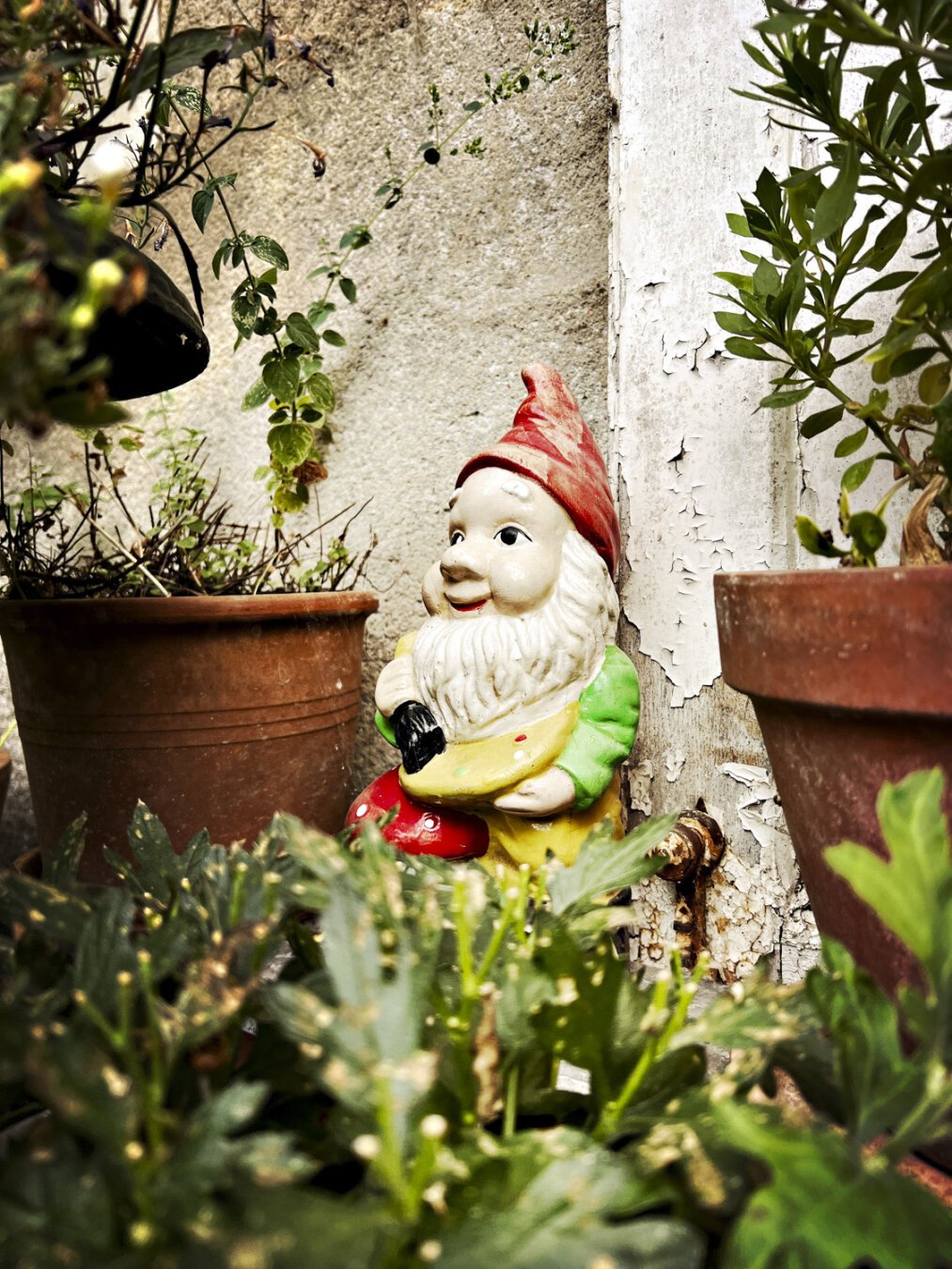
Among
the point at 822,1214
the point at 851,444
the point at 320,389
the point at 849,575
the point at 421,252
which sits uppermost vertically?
the point at 421,252

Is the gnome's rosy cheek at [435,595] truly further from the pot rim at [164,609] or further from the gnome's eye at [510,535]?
the pot rim at [164,609]

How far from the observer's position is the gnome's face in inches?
42.4

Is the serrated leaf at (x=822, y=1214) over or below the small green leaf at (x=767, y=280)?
below

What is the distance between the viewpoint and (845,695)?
0.61 metres

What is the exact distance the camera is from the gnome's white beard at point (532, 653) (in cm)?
107

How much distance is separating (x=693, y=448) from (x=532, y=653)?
361 mm

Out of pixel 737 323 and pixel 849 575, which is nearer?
pixel 849 575

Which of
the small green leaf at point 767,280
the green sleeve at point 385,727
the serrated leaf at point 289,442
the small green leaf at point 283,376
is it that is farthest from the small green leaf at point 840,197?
the serrated leaf at point 289,442

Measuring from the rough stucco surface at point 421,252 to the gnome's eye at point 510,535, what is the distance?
438 mm

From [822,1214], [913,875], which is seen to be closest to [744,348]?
[913,875]

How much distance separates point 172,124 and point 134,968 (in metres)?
2.12

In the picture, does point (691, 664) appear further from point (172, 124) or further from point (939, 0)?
point (172, 124)

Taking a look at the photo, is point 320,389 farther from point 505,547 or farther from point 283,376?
point 505,547

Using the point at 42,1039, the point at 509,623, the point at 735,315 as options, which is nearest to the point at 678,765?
the point at 509,623
